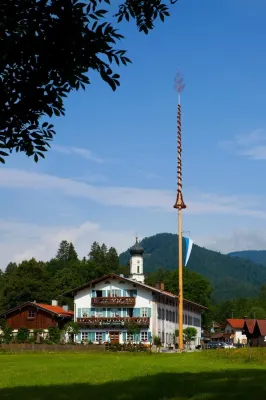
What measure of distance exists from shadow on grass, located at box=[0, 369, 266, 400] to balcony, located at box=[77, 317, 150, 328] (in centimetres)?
6007

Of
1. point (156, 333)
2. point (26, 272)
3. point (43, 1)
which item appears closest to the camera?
point (43, 1)

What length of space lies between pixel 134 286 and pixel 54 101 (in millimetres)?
75752

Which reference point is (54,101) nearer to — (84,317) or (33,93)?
(33,93)

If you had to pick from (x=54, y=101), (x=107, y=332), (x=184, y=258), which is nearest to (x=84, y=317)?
(x=107, y=332)

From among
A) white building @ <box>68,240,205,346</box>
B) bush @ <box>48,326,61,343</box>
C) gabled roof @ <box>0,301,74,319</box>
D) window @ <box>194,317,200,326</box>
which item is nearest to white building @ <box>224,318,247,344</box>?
window @ <box>194,317,200,326</box>

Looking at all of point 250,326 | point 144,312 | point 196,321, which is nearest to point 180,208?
point 144,312

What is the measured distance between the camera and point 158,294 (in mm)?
86125

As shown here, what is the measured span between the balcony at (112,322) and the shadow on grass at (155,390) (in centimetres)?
6007

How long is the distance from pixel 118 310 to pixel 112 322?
1.80 metres

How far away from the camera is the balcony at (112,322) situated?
83.8m

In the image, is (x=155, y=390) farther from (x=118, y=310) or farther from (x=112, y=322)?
(x=118, y=310)

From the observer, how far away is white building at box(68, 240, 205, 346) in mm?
84250

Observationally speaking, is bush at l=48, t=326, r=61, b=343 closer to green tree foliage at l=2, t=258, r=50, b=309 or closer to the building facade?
the building facade

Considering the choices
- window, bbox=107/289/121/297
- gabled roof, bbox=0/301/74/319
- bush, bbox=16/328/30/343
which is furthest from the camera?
window, bbox=107/289/121/297
